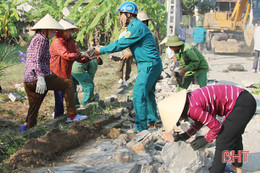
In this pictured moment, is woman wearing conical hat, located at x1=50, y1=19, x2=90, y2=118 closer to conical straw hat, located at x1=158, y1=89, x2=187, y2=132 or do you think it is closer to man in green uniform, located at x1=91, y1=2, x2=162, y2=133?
man in green uniform, located at x1=91, y1=2, x2=162, y2=133

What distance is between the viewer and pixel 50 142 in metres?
3.61

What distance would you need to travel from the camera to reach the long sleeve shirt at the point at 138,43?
4.25m

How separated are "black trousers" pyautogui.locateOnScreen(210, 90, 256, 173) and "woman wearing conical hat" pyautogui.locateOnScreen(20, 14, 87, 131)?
2.44 metres

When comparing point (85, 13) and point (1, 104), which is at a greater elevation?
point (85, 13)

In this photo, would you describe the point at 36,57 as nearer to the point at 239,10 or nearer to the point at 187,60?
the point at 187,60

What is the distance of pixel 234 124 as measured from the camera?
3.13 meters

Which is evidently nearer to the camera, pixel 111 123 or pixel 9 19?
pixel 111 123

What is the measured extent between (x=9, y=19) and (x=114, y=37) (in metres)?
6.40

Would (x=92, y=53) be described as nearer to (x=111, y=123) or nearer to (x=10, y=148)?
(x=111, y=123)

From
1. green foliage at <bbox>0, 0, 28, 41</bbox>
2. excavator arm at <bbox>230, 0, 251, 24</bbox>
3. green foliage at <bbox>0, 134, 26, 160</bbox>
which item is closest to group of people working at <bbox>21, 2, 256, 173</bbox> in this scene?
green foliage at <bbox>0, 134, 26, 160</bbox>

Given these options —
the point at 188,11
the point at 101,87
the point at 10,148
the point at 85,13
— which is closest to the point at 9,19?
the point at 85,13

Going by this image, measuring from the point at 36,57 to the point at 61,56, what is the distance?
82 centimetres

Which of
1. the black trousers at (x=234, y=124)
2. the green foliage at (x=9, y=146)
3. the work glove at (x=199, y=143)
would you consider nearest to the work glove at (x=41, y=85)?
the green foliage at (x=9, y=146)

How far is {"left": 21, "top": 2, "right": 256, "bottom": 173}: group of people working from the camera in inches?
122
